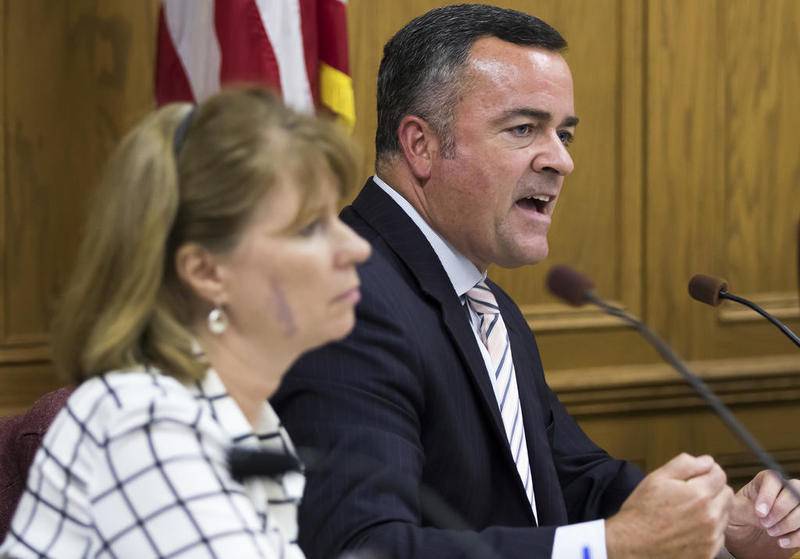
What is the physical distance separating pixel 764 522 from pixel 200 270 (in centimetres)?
119

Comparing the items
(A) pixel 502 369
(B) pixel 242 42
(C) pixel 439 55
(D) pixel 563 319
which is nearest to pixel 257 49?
(B) pixel 242 42

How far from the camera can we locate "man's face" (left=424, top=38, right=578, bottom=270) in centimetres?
220

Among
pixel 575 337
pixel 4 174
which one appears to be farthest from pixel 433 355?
pixel 575 337

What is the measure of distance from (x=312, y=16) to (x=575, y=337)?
131 centimetres

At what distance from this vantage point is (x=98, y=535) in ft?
3.98

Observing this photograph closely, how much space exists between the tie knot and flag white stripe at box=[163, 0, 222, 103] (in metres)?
0.83

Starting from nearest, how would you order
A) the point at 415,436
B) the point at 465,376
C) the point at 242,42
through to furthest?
the point at 415,436, the point at 465,376, the point at 242,42

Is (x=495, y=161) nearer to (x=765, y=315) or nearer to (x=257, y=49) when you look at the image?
(x=765, y=315)

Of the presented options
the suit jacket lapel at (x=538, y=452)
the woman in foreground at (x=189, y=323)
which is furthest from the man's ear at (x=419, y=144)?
the woman in foreground at (x=189, y=323)

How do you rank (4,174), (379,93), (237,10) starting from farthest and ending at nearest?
(4,174), (237,10), (379,93)

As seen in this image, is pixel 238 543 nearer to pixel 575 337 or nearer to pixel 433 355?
pixel 433 355

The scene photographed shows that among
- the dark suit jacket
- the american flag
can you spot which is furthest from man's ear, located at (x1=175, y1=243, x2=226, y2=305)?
the american flag

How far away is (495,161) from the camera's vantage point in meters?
2.20

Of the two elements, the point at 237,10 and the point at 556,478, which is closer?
the point at 556,478
